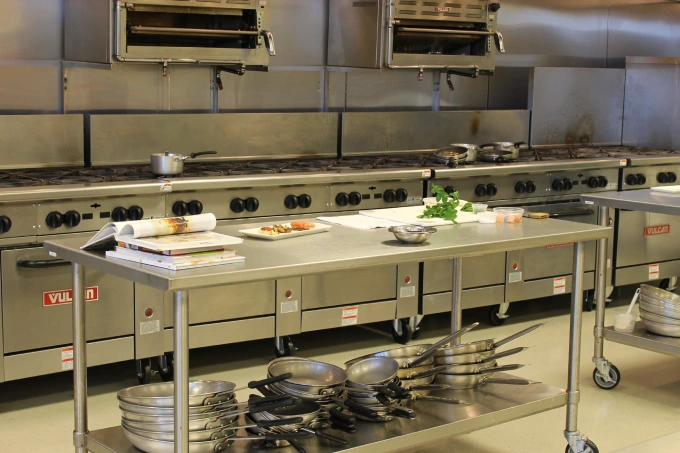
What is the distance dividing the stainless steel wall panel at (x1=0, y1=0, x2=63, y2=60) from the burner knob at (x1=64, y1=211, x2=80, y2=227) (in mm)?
1270

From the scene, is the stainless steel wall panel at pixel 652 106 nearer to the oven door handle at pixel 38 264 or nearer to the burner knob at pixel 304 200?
the burner knob at pixel 304 200

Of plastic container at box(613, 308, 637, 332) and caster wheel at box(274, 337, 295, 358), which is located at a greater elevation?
plastic container at box(613, 308, 637, 332)

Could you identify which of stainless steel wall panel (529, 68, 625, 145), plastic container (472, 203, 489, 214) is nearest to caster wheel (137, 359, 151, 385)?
plastic container (472, 203, 489, 214)

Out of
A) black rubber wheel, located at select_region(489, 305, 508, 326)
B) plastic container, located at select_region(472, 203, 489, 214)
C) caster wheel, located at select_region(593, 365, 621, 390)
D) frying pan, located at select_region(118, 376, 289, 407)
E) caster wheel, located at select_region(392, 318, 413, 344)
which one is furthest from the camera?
black rubber wheel, located at select_region(489, 305, 508, 326)

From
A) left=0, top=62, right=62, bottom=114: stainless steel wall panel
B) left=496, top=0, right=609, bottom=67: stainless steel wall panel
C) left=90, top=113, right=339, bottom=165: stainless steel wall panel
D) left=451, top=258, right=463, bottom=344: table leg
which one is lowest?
left=451, top=258, right=463, bottom=344: table leg

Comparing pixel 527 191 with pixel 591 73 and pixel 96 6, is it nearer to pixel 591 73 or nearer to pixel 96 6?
pixel 591 73

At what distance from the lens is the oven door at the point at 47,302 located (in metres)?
4.18

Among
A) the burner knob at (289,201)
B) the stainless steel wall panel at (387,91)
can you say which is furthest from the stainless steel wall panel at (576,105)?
the burner knob at (289,201)

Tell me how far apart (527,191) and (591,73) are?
183cm

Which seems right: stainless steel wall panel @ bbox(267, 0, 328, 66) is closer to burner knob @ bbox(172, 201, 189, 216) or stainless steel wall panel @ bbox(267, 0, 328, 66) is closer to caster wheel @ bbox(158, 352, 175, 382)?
burner knob @ bbox(172, 201, 189, 216)

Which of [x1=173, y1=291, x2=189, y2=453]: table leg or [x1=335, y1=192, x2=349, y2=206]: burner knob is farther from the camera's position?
[x1=335, y1=192, x2=349, y2=206]: burner knob

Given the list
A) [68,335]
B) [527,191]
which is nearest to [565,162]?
[527,191]

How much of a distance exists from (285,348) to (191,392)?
192 cm

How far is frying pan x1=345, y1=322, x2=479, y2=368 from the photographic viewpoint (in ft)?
11.6
